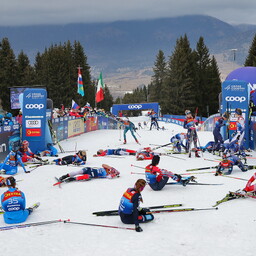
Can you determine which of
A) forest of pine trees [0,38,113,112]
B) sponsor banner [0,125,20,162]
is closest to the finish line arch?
forest of pine trees [0,38,113,112]

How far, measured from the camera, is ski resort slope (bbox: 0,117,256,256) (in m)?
6.75

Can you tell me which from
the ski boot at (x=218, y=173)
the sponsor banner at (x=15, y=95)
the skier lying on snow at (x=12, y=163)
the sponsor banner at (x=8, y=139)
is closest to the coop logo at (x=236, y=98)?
the ski boot at (x=218, y=173)

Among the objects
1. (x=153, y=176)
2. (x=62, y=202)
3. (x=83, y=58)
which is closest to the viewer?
(x=62, y=202)

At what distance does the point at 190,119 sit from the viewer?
666 inches

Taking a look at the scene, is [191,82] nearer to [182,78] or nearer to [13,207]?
[182,78]

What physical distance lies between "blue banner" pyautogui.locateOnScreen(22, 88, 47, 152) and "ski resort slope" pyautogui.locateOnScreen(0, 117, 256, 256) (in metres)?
6.02

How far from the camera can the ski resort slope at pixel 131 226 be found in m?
6.75

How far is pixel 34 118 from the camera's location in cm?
1895

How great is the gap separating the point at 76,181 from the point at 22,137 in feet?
24.7

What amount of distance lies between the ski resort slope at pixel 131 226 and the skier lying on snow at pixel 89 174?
0.88 ft

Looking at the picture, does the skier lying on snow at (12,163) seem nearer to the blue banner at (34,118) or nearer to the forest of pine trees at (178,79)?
the blue banner at (34,118)

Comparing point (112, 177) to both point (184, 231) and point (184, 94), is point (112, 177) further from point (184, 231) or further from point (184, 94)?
point (184, 94)

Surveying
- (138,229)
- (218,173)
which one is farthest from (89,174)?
(138,229)

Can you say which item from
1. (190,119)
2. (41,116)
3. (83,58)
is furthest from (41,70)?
(190,119)
